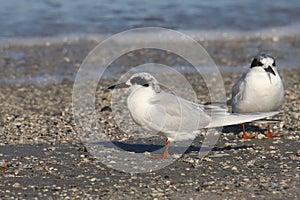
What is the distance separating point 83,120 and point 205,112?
6.55 feet

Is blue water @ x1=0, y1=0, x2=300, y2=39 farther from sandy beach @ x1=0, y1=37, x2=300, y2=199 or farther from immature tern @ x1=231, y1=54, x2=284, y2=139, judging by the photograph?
immature tern @ x1=231, y1=54, x2=284, y2=139

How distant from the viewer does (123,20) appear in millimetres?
14508

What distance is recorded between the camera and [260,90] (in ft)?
22.3

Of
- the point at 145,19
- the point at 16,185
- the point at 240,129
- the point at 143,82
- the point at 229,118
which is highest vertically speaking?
the point at 145,19

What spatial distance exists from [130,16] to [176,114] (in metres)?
9.03

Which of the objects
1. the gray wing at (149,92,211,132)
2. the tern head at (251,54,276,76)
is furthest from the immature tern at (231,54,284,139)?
the gray wing at (149,92,211,132)

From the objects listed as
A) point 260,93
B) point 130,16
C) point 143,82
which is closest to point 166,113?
point 143,82

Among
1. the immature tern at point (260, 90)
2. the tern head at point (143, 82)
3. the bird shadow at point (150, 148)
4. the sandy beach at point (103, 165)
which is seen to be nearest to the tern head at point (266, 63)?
the immature tern at point (260, 90)

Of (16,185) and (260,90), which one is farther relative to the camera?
(260,90)

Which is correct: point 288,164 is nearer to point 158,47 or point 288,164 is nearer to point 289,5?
point 158,47

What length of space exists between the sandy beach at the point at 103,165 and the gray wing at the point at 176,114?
1.03 feet

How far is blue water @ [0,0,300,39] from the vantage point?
13719mm

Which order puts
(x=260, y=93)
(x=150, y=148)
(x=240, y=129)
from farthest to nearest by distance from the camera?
(x=240, y=129), (x=260, y=93), (x=150, y=148)

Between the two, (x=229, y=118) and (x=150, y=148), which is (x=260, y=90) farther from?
(x=150, y=148)
